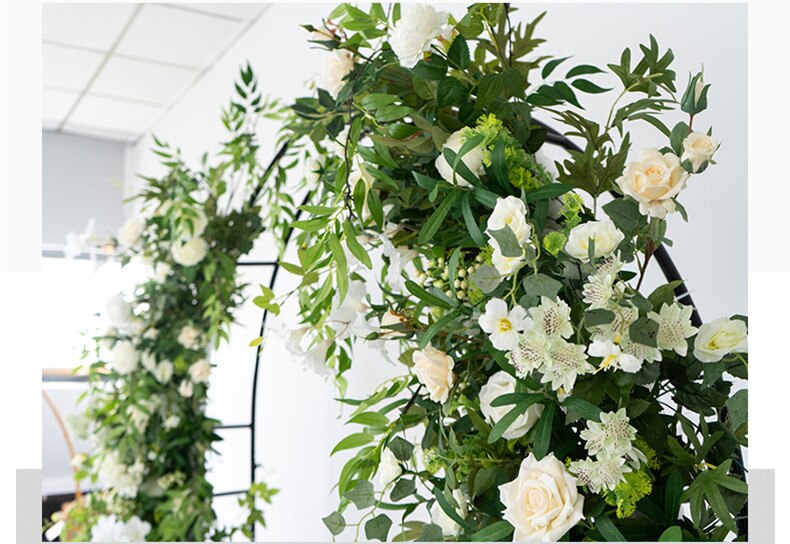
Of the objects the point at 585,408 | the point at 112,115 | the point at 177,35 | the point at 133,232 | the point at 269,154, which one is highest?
the point at 112,115

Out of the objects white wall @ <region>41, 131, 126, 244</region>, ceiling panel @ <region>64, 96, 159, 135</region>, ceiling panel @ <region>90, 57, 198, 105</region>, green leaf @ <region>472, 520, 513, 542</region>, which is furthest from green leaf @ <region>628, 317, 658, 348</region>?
white wall @ <region>41, 131, 126, 244</region>

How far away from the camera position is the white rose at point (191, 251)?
77.3 inches

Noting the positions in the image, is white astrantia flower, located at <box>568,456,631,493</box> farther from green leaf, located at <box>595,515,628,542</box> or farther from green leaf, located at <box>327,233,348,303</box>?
green leaf, located at <box>327,233,348,303</box>

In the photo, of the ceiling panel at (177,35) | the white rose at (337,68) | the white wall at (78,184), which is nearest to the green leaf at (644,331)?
the white rose at (337,68)

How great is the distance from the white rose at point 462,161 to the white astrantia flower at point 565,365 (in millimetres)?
202

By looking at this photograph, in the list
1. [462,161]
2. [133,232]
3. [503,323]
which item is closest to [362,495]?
[503,323]

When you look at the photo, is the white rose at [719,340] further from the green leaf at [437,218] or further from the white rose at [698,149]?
the green leaf at [437,218]

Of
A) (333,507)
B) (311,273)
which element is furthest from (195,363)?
(311,273)

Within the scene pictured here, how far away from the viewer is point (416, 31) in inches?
28.8

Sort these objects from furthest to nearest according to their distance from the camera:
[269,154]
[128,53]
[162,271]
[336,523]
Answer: [128,53]
[269,154]
[162,271]
[336,523]

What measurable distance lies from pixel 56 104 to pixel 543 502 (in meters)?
3.85

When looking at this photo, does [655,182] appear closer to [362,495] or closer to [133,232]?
[362,495]

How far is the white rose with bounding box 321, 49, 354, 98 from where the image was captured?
2.91ft

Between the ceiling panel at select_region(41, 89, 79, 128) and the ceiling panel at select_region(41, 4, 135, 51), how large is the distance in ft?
2.37
